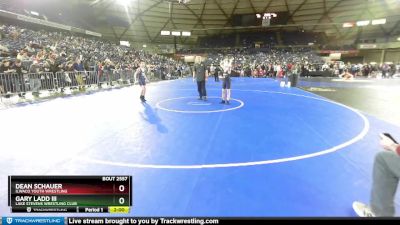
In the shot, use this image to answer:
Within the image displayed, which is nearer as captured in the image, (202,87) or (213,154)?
(213,154)

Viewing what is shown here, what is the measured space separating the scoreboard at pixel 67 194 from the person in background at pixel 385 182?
2.99 metres

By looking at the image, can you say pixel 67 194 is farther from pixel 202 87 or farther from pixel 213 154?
pixel 202 87

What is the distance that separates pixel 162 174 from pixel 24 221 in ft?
6.57

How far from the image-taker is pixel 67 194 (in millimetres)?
3086

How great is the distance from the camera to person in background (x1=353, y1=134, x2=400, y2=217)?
117 inches

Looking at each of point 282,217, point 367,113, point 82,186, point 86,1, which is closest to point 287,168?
point 282,217

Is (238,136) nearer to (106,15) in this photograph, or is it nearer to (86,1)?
(86,1)

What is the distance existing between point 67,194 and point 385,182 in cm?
377

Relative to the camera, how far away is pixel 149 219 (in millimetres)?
3092

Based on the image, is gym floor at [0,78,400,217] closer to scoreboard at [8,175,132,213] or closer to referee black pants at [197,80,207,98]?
scoreboard at [8,175,132,213]

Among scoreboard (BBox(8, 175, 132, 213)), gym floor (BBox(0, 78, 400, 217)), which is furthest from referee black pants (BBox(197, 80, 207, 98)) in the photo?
scoreboard (BBox(8, 175, 132, 213))

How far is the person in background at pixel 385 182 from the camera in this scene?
117 inches

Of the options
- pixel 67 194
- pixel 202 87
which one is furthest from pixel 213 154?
pixel 202 87

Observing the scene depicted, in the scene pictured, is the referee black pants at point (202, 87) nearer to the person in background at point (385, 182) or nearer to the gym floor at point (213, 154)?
the gym floor at point (213, 154)
